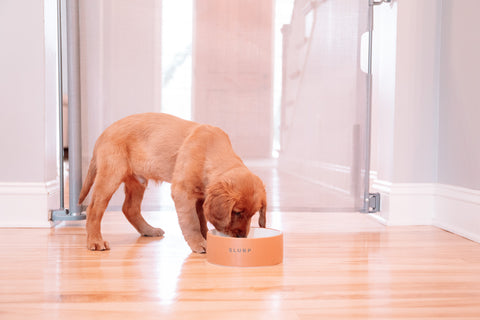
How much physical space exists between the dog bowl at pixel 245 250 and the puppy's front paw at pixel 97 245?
2.19 feet

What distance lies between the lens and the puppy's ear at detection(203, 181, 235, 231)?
2.07 metres

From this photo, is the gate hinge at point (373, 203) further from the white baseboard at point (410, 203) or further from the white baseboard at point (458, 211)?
the white baseboard at point (458, 211)

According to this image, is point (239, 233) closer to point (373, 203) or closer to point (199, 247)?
point (199, 247)

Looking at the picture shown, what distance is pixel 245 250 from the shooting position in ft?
6.81

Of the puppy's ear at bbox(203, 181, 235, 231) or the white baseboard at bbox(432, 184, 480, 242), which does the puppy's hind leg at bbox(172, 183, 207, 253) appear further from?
the white baseboard at bbox(432, 184, 480, 242)

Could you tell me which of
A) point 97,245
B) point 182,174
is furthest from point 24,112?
point 182,174

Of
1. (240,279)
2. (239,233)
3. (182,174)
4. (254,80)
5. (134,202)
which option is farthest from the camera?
(254,80)

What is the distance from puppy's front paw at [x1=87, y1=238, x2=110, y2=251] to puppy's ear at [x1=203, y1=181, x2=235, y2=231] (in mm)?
691

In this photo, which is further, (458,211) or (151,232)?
(458,211)

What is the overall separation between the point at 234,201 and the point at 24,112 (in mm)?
1773

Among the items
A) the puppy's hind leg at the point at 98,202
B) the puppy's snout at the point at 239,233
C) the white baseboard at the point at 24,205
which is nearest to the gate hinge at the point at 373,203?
the puppy's snout at the point at 239,233

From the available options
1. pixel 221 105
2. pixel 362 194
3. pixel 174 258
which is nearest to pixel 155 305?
pixel 174 258

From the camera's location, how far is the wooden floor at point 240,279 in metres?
1.54

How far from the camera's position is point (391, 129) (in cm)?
331
